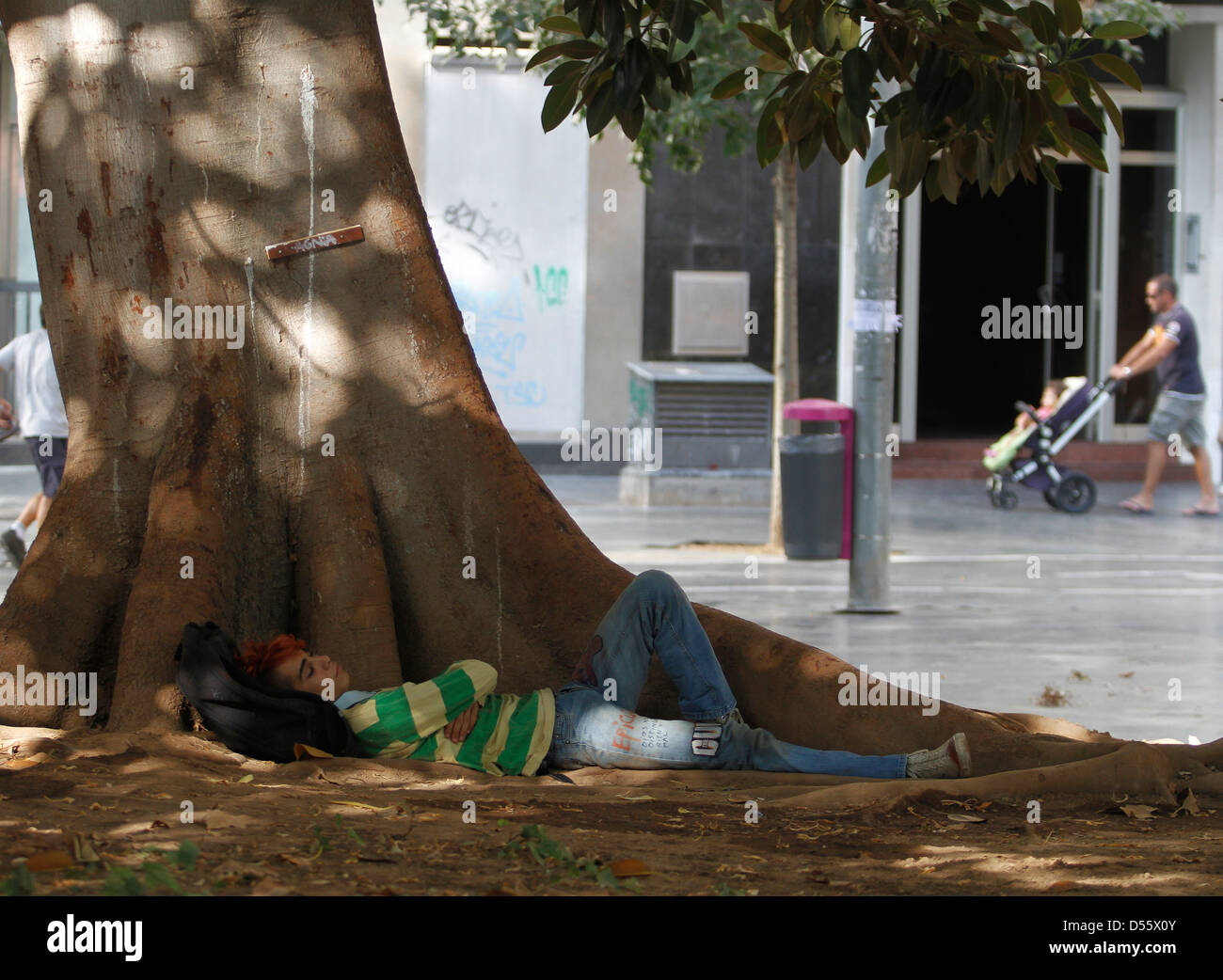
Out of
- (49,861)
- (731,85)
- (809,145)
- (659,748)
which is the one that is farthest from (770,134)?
(49,861)

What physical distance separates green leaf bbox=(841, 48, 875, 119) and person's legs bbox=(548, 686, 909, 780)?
2123mm

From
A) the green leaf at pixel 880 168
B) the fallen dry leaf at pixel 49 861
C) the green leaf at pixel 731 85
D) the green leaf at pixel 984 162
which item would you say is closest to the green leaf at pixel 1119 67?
the green leaf at pixel 984 162

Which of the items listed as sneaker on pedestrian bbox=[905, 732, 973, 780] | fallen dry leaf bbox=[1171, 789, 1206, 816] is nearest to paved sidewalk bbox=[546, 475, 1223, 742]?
fallen dry leaf bbox=[1171, 789, 1206, 816]

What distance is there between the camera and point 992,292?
23484 mm

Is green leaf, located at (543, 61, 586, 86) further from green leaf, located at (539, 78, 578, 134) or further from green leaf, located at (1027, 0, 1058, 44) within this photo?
green leaf, located at (1027, 0, 1058, 44)

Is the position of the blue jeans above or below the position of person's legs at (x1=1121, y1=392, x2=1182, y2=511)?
below

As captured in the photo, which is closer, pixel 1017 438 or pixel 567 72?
pixel 567 72

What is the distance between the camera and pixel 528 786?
497 cm

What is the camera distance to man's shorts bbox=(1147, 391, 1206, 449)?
1462cm

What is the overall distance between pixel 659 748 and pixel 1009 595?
18.8 ft

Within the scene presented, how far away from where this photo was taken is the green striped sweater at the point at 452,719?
5078 millimetres

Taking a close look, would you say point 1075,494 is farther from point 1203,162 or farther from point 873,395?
point 1203,162

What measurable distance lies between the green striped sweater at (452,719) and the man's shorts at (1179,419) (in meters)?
11.0

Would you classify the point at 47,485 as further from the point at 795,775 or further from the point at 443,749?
the point at 795,775
